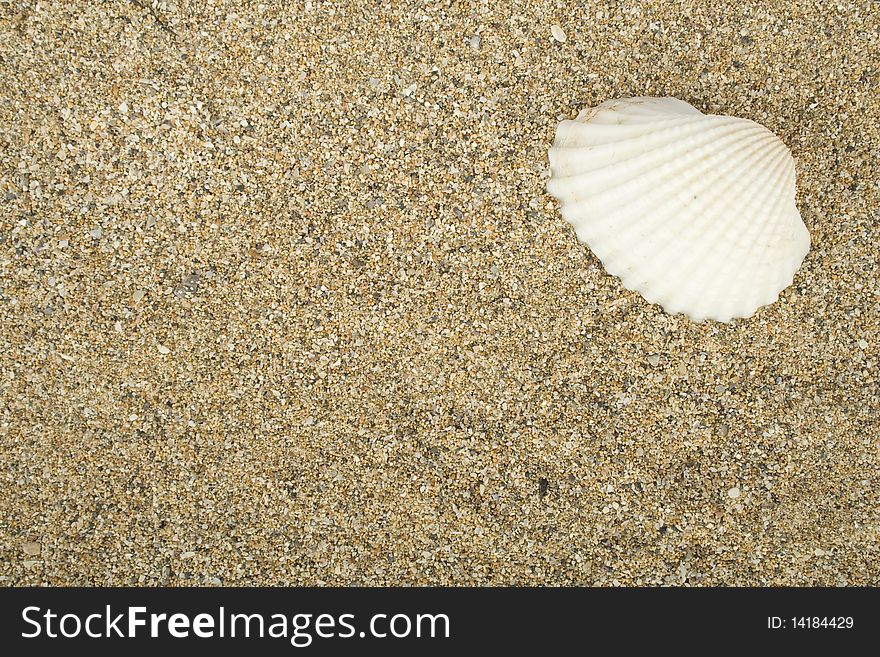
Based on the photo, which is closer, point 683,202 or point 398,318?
point 683,202

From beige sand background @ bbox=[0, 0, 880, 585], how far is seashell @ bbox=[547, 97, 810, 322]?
0.22 feet

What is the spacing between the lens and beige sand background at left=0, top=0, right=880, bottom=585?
1314 mm

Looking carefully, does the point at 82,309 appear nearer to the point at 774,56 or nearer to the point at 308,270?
the point at 308,270

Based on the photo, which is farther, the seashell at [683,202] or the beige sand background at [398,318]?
the beige sand background at [398,318]

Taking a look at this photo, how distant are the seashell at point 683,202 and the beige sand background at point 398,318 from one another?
0.22 feet

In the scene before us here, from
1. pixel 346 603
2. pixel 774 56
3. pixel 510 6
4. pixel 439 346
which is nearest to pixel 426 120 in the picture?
pixel 510 6

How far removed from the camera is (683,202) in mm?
1193

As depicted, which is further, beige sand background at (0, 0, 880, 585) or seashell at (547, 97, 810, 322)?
beige sand background at (0, 0, 880, 585)

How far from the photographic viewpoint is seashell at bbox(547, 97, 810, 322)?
3.82 feet

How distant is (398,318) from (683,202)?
0.59m

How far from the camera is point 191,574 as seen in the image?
4.41 feet

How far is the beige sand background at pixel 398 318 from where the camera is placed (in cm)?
131

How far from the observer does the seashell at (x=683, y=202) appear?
1164 mm

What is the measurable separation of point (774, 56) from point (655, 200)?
454 millimetres
